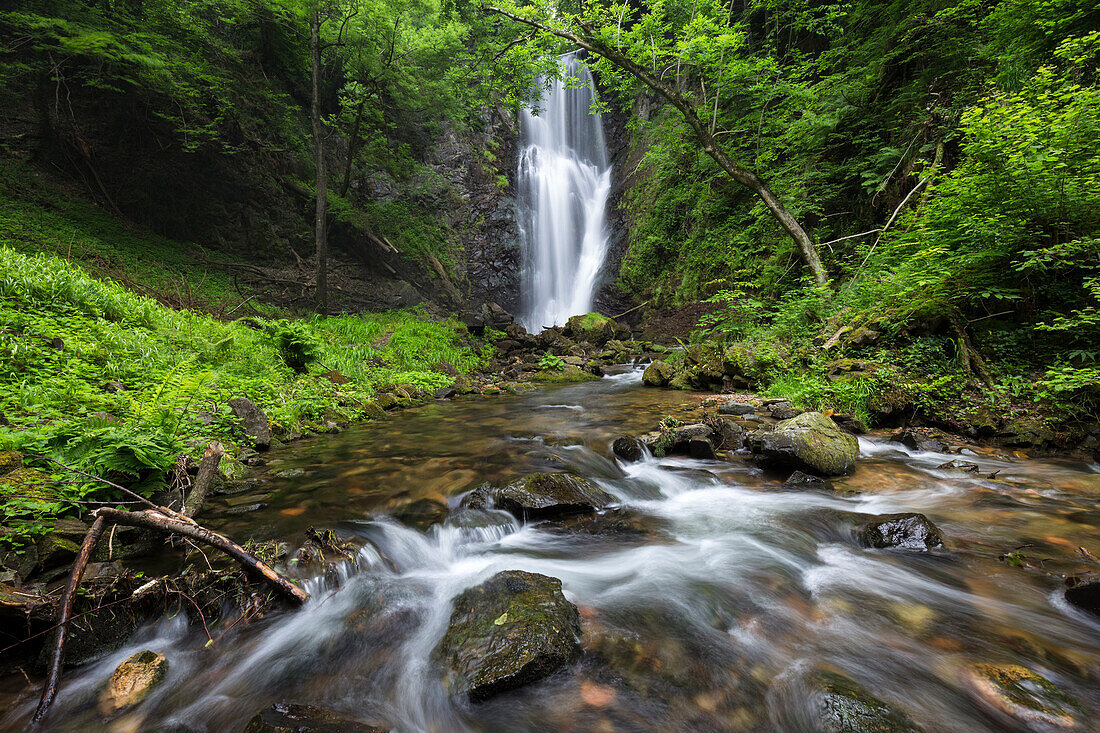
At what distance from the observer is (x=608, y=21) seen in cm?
895

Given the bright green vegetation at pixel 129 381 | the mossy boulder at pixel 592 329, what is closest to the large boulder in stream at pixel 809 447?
the bright green vegetation at pixel 129 381

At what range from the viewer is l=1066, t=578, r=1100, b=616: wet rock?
86.0 inches

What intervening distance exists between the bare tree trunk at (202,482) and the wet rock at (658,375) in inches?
299

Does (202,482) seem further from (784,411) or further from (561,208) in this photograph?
(561,208)

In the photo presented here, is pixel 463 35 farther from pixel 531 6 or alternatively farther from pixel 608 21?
pixel 608 21

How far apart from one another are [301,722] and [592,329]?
1451cm

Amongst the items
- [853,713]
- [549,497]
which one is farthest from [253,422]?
[853,713]

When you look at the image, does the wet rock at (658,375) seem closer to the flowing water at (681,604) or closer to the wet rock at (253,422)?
the flowing water at (681,604)

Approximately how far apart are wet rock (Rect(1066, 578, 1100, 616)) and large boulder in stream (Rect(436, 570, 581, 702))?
8.94ft

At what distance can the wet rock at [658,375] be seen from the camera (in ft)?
29.5

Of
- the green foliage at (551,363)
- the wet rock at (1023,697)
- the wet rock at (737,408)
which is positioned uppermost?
the wet rock at (1023,697)

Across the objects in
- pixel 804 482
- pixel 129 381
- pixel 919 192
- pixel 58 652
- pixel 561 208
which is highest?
pixel 561 208

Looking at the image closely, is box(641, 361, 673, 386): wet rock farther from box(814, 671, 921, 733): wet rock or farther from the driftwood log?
the driftwood log

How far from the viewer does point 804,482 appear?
4090 millimetres
